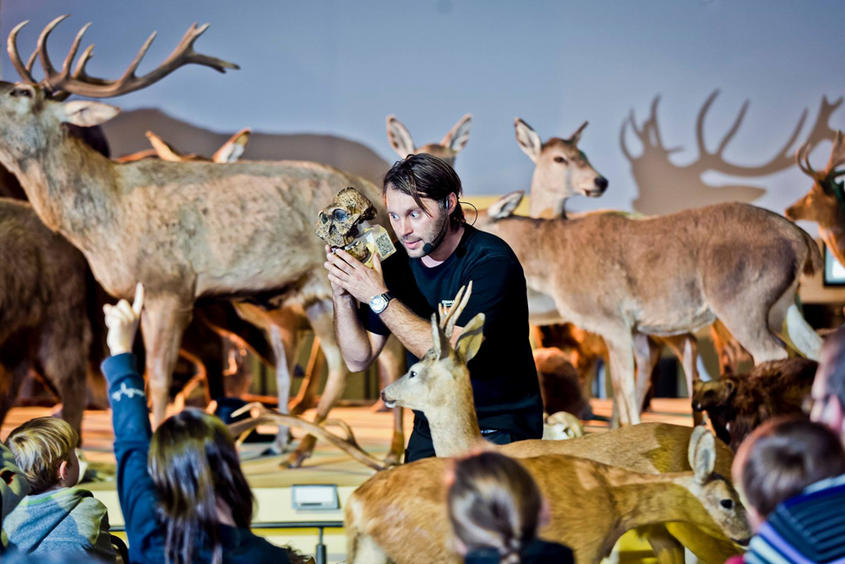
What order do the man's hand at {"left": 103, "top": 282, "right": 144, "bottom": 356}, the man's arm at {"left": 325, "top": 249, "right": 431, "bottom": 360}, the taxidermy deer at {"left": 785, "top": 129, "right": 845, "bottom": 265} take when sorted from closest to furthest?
the man's hand at {"left": 103, "top": 282, "right": 144, "bottom": 356} < the man's arm at {"left": 325, "top": 249, "right": 431, "bottom": 360} < the taxidermy deer at {"left": 785, "top": 129, "right": 845, "bottom": 265}

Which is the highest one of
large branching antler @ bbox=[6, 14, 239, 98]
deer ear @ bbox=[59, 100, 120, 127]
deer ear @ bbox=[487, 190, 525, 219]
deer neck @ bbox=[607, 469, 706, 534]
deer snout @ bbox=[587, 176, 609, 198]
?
large branching antler @ bbox=[6, 14, 239, 98]

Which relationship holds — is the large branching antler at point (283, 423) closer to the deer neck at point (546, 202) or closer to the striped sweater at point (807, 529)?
the striped sweater at point (807, 529)

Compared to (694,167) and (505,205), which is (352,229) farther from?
(694,167)

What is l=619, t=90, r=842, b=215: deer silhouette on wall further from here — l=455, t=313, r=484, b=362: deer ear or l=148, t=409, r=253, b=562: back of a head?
l=148, t=409, r=253, b=562: back of a head

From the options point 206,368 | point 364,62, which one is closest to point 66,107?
point 206,368

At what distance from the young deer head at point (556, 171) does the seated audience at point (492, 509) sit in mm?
3394

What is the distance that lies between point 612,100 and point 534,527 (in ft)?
15.4

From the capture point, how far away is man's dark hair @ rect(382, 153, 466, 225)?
206 cm

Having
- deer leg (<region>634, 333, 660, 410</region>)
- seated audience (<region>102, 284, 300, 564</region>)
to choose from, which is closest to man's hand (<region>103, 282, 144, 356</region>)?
seated audience (<region>102, 284, 300, 564</region>)

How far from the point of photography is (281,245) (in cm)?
406

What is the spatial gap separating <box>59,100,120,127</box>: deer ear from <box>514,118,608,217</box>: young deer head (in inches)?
75.0

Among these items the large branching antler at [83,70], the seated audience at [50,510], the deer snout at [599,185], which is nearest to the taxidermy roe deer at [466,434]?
the seated audience at [50,510]

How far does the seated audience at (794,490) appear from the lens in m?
1.33

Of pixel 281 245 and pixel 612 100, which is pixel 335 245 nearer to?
pixel 281 245
